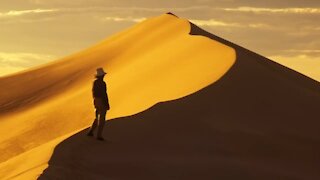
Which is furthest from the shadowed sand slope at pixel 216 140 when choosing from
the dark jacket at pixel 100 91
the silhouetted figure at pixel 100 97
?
the dark jacket at pixel 100 91

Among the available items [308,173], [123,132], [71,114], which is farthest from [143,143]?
[71,114]

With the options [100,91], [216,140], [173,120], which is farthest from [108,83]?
[100,91]

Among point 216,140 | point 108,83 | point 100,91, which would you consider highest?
point 100,91

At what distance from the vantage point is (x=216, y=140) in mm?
12742

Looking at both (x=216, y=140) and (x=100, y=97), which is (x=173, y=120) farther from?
(x=100, y=97)

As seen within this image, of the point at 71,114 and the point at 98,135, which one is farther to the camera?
the point at 71,114

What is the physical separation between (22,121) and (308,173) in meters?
12.9

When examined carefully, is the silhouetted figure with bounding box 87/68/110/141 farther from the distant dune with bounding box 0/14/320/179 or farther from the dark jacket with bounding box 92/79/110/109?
the distant dune with bounding box 0/14/320/179

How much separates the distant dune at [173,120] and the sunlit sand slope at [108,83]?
0.22 feet

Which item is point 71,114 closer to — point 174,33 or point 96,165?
point 174,33

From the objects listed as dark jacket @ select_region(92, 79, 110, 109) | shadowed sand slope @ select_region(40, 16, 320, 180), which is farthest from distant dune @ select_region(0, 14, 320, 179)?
dark jacket @ select_region(92, 79, 110, 109)

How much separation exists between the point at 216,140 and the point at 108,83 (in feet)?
43.0

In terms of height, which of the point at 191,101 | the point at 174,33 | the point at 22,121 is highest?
the point at 174,33

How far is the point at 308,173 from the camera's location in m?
12.1
